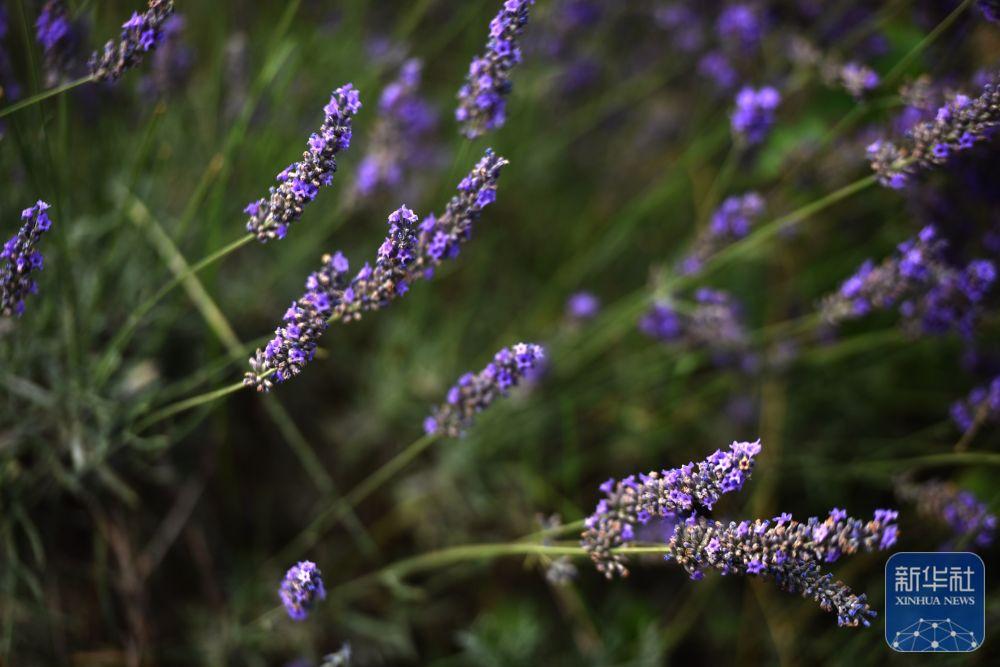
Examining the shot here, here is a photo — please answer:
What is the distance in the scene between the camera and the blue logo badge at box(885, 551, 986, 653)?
60.6 inches

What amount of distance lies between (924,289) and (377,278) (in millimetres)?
1276

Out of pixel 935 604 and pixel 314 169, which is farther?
pixel 935 604

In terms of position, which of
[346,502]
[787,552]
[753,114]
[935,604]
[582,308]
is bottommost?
[935,604]

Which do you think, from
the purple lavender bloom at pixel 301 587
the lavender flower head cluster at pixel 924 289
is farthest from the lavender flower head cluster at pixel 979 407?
the purple lavender bloom at pixel 301 587

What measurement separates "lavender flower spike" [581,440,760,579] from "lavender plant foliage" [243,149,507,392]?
18.9 inches

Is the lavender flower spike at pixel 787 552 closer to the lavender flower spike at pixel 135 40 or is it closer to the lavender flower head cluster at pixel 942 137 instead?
the lavender flower head cluster at pixel 942 137

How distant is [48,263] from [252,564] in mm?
926

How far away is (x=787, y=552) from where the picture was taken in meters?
1.12

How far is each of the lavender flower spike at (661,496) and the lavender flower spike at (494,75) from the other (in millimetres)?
725

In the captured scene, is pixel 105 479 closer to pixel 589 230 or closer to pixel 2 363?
pixel 2 363

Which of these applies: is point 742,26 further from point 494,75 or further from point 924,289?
point 494,75

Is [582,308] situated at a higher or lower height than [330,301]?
lower

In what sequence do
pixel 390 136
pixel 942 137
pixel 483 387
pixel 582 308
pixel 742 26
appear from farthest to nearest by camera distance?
1. pixel 582 308
2. pixel 742 26
3. pixel 390 136
4. pixel 483 387
5. pixel 942 137

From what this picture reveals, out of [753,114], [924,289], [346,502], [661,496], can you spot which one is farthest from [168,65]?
[924,289]
